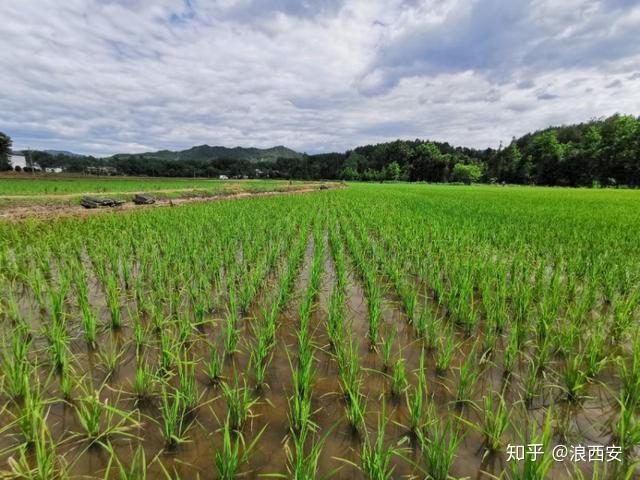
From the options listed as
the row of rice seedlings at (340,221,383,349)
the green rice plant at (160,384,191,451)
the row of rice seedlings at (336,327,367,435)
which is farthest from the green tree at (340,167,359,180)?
the green rice plant at (160,384,191,451)

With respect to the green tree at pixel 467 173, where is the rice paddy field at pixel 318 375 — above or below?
below

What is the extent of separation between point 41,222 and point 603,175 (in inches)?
→ 2590

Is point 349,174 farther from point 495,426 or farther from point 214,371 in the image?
point 495,426

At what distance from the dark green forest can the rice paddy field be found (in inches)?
2300

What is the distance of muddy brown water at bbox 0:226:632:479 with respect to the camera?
157 cm

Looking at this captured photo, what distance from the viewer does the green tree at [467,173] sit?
70.3m

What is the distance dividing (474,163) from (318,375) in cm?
9312

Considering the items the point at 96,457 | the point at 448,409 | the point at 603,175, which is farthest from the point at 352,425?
the point at 603,175

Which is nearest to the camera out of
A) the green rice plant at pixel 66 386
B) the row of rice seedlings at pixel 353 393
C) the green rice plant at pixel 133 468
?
the green rice plant at pixel 133 468

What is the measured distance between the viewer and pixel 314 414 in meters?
1.93

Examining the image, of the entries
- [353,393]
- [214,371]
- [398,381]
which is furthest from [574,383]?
[214,371]

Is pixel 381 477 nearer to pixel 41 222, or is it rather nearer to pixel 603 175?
pixel 41 222

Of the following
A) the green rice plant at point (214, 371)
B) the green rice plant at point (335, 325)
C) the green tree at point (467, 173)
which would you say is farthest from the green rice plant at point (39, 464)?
the green tree at point (467, 173)

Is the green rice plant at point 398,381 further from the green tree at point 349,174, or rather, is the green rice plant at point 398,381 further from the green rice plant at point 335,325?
the green tree at point 349,174
